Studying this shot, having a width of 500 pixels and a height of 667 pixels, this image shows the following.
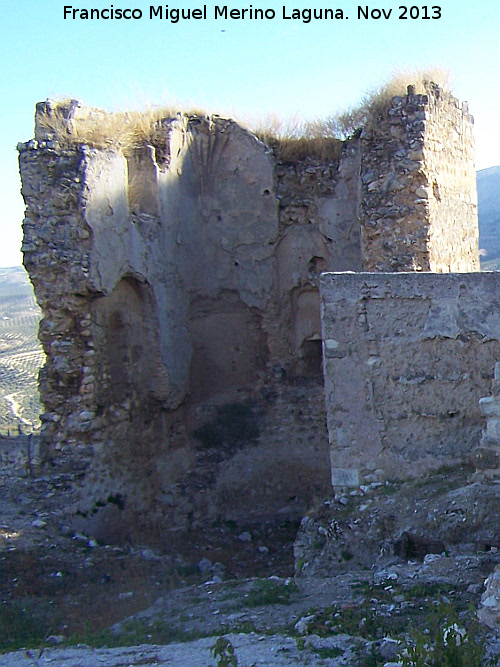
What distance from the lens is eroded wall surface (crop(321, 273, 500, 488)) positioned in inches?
217

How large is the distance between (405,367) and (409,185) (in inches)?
119

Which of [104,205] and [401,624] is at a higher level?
[104,205]

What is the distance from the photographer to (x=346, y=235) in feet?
30.4

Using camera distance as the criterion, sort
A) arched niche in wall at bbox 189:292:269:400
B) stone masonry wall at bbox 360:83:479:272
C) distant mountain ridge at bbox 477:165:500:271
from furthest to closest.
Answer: distant mountain ridge at bbox 477:165:500:271 → arched niche in wall at bbox 189:292:269:400 → stone masonry wall at bbox 360:83:479:272

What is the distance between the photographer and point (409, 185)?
801cm

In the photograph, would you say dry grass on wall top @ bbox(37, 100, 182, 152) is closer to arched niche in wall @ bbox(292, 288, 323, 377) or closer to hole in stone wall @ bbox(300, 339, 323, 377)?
arched niche in wall @ bbox(292, 288, 323, 377)

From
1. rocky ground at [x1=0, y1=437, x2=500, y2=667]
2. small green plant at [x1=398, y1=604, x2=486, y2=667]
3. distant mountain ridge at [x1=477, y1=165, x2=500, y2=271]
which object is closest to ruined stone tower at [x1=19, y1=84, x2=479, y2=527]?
rocky ground at [x1=0, y1=437, x2=500, y2=667]

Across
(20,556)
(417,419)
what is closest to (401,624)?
(417,419)

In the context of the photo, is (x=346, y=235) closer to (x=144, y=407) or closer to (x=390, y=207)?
(x=390, y=207)

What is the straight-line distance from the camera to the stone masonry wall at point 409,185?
7.98 meters

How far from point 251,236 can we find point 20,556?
4938 mm

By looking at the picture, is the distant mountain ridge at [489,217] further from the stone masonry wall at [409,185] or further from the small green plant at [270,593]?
the small green plant at [270,593]

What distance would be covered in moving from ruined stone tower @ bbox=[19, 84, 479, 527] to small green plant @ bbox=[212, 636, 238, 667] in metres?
4.40

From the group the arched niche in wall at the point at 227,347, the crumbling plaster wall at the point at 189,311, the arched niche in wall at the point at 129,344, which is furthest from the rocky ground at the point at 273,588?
the arched niche in wall at the point at 227,347
